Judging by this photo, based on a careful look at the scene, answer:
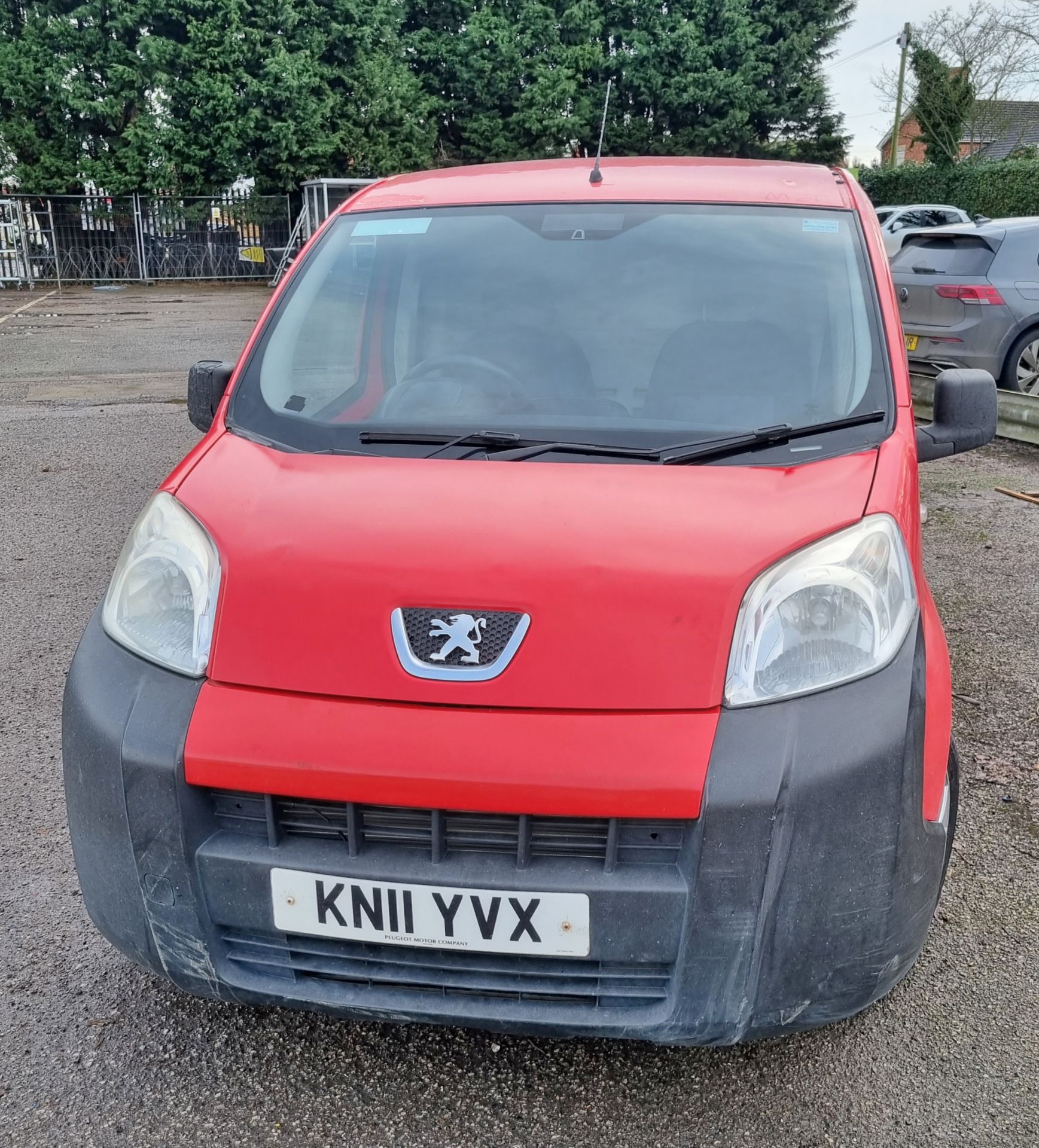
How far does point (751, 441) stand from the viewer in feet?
7.41

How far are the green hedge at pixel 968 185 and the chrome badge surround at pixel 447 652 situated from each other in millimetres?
26368

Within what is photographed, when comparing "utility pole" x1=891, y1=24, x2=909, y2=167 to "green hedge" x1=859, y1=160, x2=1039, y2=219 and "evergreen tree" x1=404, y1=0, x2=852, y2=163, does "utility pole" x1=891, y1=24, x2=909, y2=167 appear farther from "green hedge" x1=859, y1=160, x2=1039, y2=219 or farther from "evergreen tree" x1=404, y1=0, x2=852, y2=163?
"evergreen tree" x1=404, y1=0, x2=852, y2=163

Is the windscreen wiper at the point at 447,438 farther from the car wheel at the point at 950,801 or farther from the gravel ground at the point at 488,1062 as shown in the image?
the gravel ground at the point at 488,1062

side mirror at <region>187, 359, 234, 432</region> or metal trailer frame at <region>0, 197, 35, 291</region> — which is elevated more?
side mirror at <region>187, 359, 234, 432</region>

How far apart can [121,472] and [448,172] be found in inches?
186


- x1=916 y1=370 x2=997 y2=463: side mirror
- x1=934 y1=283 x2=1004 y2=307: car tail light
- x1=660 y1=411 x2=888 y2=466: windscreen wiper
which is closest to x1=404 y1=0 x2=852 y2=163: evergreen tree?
x1=934 y1=283 x2=1004 y2=307: car tail light

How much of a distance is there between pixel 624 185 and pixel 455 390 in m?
0.85

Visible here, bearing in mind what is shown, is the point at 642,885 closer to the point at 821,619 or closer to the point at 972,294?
the point at 821,619

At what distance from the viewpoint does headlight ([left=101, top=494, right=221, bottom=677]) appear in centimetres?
197

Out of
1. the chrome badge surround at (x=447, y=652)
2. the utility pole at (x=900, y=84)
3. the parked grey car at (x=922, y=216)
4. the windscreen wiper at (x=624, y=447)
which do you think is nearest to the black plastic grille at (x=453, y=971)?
the chrome badge surround at (x=447, y=652)

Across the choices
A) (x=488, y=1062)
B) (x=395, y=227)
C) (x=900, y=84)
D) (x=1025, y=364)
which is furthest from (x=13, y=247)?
(x=900, y=84)

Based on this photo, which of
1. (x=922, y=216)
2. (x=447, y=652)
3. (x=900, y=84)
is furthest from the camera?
(x=900, y=84)

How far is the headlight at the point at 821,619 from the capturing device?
184 cm

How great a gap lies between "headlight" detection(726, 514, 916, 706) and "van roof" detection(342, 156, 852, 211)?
132 centimetres
